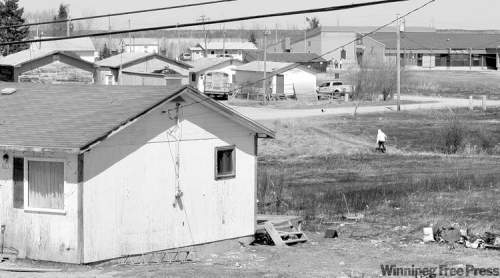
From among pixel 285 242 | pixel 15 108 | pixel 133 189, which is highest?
pixel 15 108

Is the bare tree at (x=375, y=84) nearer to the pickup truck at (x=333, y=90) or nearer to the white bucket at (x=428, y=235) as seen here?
the pickup truck at (x=333, y=90)

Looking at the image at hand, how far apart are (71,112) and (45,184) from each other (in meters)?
2.20

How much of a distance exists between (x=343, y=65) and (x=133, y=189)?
104m

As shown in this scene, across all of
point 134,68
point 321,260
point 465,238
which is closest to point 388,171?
point 465,238

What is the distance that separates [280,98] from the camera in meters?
77.8

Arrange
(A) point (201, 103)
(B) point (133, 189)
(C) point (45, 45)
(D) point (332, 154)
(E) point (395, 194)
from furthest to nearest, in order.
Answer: (C) point (45, 45), (D) point (332, 154), (E) point (395, 194), (A) point (201, 103), (B) point (133, 189)

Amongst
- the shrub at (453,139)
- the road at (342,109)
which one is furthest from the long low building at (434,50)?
the shrub at (453,139)

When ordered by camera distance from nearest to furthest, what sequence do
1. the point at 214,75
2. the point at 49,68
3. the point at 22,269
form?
the point at 22,269 → the point at 49,68 → the point at 214,75

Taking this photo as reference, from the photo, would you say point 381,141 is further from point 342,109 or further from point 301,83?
point 301,83

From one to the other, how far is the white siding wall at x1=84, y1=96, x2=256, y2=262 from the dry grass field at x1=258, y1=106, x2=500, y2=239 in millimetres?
4114

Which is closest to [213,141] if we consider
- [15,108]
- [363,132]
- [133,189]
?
[133,189]

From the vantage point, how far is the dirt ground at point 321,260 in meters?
18.5

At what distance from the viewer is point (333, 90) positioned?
80.9 metres

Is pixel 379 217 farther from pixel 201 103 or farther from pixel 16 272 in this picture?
pixel 16 272
